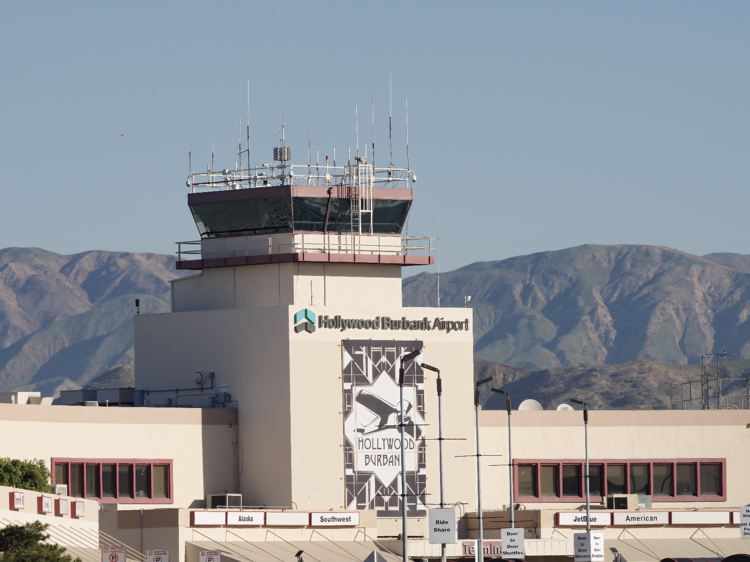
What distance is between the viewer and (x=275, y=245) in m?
63.8

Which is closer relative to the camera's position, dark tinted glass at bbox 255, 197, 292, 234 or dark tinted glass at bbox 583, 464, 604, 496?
dark tinted glass at bbox 255, 197, 292, 234

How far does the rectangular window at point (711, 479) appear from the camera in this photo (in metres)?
69.4

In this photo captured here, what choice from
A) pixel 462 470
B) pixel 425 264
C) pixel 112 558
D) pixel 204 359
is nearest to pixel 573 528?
pixel 462 470

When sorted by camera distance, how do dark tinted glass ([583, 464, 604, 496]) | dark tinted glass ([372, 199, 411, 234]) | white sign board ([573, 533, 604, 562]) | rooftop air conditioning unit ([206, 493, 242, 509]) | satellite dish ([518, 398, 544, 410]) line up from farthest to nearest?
satellite dish ([518, 398, 544, 410]) → dark tinted glass ([583, 464, 604, 496]) → dark tinted glass ([372, 199, 411, 234]) → rooftop air conditioning unit ([206, 493, 242, 509]) → white sign board ([573, 533, 604, 562])

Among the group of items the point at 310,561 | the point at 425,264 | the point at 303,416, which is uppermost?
the point at 425,264

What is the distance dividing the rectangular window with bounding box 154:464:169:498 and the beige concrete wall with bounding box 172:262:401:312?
895 cm

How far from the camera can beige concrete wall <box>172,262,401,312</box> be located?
63.5 meters

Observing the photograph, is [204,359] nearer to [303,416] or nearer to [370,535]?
[303,416]

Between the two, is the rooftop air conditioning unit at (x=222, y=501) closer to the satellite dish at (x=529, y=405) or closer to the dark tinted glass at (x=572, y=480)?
the satellite dish at (x=529, y=405)

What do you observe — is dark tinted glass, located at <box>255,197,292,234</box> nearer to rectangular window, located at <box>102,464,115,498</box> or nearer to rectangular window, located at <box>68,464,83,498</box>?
rectangular window, located at <box>102,464,115,498</box>

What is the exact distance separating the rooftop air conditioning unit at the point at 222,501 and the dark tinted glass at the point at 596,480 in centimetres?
1816

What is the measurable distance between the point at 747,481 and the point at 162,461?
29893 mm

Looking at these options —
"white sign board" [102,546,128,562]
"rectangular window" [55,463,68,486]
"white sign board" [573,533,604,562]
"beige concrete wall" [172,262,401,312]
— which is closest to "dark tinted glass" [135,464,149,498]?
"rectangular window" [55,463,68,486]

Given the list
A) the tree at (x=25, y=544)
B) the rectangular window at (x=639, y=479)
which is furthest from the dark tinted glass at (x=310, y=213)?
the tree at (x=25, y=544)
